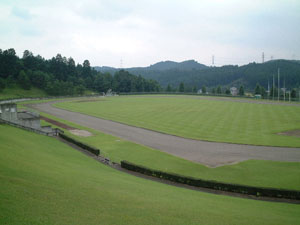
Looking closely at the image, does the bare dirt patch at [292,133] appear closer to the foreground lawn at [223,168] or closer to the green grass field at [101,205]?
the foreground lawn at [223,168]

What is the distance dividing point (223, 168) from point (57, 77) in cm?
13808

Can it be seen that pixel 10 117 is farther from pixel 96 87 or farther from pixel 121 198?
pixel 96 87

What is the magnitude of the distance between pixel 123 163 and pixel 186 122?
81.2 ft

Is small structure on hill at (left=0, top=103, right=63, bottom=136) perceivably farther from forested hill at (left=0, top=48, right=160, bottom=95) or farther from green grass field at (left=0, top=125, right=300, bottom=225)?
forested hill at (left=0, top=48, right=160, bottom=95)

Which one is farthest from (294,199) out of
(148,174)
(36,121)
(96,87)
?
(96,87)

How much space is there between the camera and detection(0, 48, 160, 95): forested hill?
11282cm

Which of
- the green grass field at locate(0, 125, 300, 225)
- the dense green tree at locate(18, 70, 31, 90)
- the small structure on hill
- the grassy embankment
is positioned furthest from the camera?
the dense green tree at locate(18, 70, 31, 90)

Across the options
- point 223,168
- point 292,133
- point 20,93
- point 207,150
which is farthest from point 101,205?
point 20,93

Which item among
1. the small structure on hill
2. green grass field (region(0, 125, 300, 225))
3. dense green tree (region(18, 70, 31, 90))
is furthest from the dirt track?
dense green tree (region(18, 70, 31, 90))

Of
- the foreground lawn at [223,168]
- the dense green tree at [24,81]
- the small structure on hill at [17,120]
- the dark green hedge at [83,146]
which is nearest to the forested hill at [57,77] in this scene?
the dense green tree at [24,81]

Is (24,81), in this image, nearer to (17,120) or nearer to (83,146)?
(17,120)

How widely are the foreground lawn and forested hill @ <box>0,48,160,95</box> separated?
90.8 m

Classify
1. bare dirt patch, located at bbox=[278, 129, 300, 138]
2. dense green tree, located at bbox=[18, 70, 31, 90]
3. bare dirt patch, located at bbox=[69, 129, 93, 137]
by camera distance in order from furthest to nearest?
dense green tree, located at bbox=[18, 70, 31, 90] → bare dirt patch, located at bbox=[278, 129, 300, 138] → bare dirt patch, located at bbox=[69, 129, 93, 137]

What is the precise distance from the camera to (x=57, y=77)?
5581 inches
